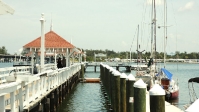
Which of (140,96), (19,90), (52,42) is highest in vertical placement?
(52,42)

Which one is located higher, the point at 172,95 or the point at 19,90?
the point at 19,90

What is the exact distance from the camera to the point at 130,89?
8.69 metres

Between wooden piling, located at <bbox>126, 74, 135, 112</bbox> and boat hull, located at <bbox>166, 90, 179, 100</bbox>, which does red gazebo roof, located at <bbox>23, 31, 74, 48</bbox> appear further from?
wooden piling, located at <bbox>126, 74, 135, 112</bbox>

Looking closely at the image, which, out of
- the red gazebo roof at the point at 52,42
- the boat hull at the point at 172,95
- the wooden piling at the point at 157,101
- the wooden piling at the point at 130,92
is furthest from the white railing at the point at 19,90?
the red gazebo roof at the point at 52,42

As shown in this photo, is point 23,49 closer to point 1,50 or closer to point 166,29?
point 166,29

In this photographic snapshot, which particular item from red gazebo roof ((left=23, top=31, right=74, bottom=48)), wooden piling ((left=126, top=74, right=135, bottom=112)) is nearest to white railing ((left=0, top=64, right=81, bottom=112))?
wooden piling ((left=126, top=74, right=135, bottom=112))

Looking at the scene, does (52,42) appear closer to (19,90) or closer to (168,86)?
(168,86)

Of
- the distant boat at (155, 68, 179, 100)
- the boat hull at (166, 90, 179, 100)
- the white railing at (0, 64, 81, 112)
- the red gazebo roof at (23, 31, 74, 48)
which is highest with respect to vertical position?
the red gazebo roof at (23, 31, 74, 48)

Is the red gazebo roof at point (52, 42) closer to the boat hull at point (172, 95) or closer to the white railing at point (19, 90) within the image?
the boat hull at point (172, 95)

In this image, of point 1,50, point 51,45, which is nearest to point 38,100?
point 51,45

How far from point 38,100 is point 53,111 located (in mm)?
4974

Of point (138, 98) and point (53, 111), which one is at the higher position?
point (138, 98)

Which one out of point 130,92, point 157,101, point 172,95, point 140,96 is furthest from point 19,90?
point 172,95

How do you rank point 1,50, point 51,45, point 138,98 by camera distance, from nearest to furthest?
point 138,98, point 51,45, point 1,50
